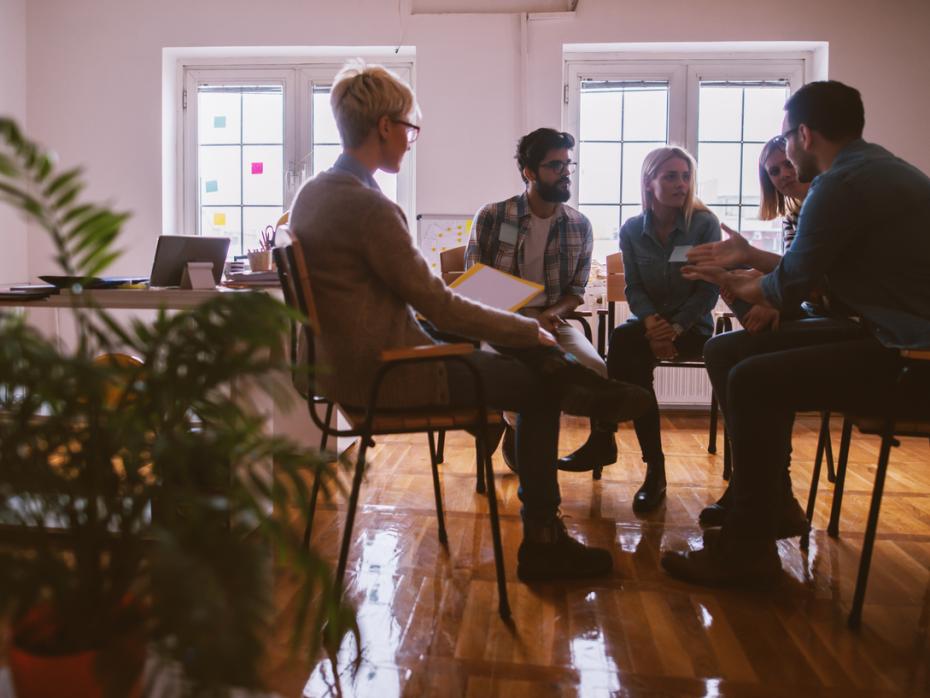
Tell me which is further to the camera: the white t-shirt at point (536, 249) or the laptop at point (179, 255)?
the white t-shirt at point (536, 249)

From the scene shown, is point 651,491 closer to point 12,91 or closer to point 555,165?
point 555,165

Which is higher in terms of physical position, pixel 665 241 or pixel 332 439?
pixel 665 241

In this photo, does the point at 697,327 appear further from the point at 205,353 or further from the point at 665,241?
the point at 205,353

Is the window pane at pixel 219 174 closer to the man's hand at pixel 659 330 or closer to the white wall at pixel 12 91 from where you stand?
the white wall at pixel 12 91

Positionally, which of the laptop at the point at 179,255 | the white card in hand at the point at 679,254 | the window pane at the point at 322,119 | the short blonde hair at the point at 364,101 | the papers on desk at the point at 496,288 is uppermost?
the window pane at the point at 322,119

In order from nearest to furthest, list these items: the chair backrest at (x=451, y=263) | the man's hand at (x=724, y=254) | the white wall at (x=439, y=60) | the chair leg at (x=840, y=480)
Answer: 1. the chair leg at (x=840, y=480)
2. the man's hand at (x=724, y=254)
3. the chair backrest at (x=451, y=263)
4. the white wall at (x=439, y=60)

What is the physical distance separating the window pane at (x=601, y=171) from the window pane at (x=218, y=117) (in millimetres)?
2158

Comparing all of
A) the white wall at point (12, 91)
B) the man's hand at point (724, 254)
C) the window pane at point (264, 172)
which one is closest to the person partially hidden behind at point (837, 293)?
the man's hand at point (724, 254)

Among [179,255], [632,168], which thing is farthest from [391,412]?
[632,168]

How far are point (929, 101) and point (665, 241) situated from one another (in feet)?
8.15

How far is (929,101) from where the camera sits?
446cm

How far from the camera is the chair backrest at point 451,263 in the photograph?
3.40 metres

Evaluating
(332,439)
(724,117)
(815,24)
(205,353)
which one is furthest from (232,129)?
(205,353)

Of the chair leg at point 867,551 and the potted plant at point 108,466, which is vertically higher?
the potted plant at point 108,466
